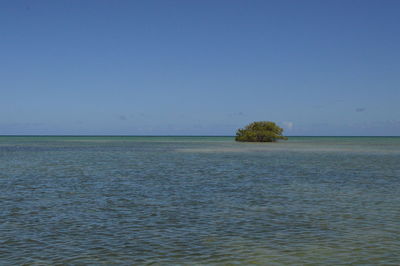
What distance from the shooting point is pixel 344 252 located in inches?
456

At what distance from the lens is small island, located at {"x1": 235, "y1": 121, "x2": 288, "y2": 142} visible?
13738 cm

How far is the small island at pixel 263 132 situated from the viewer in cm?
13738

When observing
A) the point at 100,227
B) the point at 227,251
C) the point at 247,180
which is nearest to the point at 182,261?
the point at 227,251

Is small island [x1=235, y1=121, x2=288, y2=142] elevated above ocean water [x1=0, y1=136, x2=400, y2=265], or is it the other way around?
small island [x1=235, y1=121, x2=288, y2=142]

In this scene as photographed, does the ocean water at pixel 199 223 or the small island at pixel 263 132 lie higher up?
the small island at pixel 263 132

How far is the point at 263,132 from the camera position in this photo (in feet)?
452

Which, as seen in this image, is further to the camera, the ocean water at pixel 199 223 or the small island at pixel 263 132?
the small island at pixel 263 132

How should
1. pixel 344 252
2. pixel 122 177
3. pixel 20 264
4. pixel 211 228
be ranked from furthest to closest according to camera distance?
pixel 122 177, pixel 211 228, pixel 344 252, pixel 20 264

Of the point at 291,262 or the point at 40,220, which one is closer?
the point at 291,262

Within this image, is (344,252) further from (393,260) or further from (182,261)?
(182,261)

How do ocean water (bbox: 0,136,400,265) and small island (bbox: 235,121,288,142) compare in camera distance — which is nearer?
ocean water (bbox: 0,136,400,265)

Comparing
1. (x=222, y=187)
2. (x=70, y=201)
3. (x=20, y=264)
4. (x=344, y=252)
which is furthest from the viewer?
(x=222, y=187)

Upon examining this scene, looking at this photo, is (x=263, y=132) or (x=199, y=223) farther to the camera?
(x=263, y=132)

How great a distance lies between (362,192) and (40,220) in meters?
16.2
